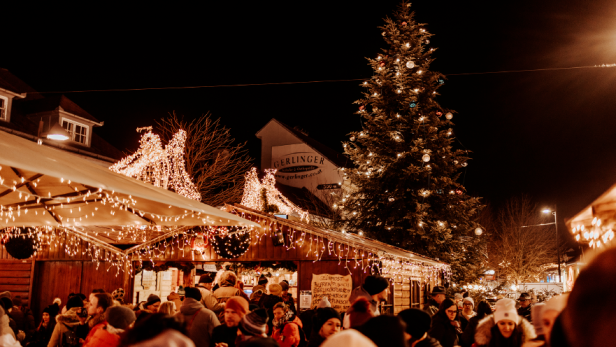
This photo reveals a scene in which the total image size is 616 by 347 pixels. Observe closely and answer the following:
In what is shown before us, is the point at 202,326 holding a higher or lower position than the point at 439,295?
lower

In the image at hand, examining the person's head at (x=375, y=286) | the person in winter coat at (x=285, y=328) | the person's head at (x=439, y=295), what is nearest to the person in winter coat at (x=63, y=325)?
the person in winter coat at (x=285, y=328)

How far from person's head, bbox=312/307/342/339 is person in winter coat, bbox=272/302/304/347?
84 cm

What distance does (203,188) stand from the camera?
1029 inches

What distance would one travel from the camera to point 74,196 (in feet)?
20.2

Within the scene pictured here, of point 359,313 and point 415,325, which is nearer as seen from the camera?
point 415,325

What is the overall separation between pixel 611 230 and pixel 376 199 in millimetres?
13449

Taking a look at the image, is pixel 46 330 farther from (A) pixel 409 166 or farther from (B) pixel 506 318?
(A) pixel 409 166

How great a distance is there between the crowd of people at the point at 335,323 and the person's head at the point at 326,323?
0.03 feet

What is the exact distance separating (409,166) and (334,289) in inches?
312

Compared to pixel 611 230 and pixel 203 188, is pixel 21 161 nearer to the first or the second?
pixel 611 230

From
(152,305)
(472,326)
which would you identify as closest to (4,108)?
(152,305)

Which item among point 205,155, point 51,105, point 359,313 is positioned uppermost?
point 51,105

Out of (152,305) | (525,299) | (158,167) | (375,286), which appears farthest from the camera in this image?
(158,167)

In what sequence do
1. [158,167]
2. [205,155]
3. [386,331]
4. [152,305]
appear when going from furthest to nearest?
[205,155] → [158,167] → [152,305] → [386,331]
